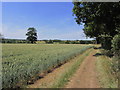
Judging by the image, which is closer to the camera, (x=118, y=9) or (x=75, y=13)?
(x=118, y=9)

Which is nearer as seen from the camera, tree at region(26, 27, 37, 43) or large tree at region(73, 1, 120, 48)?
large tree at region(73, 1, 120, 48)

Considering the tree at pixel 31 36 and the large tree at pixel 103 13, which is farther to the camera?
the tree at pixel 31 36

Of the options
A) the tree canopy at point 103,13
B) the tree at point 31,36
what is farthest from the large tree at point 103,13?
the tree at point 31,36

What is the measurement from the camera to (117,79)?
6625mm

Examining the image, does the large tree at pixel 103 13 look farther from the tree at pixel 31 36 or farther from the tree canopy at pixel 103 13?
the tree at pixel 31 36

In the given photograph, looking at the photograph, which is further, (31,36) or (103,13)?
(31,36)

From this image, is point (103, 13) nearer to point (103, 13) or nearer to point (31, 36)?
point (103, 13)

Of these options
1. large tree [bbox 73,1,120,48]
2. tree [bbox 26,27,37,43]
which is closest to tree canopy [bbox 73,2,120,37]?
large tree [bbox 73,1,120,48]

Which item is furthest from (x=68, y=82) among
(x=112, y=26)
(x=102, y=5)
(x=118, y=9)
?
(x=112, y=26)

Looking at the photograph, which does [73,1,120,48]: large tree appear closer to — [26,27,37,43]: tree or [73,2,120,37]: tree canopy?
[73,2,120,37]: tree canopy

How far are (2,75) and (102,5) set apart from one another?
15122 mm

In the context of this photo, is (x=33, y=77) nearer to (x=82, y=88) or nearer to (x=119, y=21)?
(x=82, y=88)

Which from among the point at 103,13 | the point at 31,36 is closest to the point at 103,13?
the point at 103,13

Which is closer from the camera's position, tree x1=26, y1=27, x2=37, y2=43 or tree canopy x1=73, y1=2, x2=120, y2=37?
tree canopy x1=73, y1=2, x2=120, y2=37
